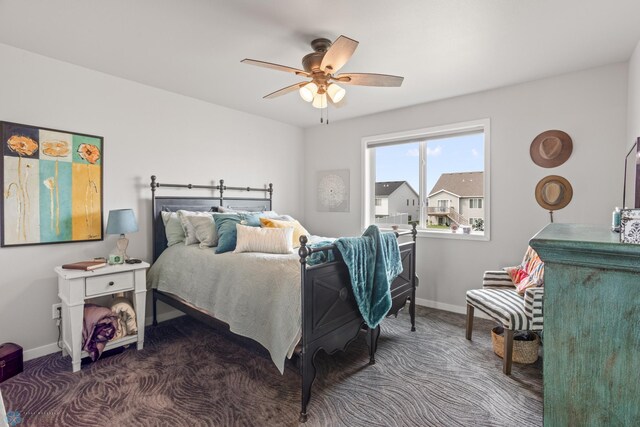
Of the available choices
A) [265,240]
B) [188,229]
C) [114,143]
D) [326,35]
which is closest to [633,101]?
[326,35]

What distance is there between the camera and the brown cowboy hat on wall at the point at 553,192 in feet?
10.1

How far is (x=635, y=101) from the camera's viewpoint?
2.47 m

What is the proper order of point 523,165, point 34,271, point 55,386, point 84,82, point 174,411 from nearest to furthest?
point 174,411 < point 55,386 < point 34,271 < point 84,82 < point 523,165

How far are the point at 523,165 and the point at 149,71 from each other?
3.77 meters

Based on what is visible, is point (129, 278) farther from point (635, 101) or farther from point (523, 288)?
point (635, 101)

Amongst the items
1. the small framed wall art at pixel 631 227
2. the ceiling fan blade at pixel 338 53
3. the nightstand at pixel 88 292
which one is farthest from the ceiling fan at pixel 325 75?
the nightstand at pixel 88 292

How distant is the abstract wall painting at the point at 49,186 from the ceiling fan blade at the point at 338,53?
2.30 meters

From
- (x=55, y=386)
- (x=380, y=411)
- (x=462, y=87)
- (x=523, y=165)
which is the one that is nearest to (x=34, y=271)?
(x=55, y=386)

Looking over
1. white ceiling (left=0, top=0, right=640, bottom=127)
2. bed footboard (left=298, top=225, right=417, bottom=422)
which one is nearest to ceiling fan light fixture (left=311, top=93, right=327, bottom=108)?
white ceiling (left=0, top=0, right=640, bottom=127)

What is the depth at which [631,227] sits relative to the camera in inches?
23.5

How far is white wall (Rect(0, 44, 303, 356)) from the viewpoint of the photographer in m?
2.61

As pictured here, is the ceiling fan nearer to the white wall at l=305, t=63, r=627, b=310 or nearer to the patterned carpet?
the white wall at l=305, t=63, r=627, b=310

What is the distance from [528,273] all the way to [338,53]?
243 centimetres

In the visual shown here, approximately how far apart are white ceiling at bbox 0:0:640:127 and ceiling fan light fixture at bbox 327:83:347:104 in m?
0.36
